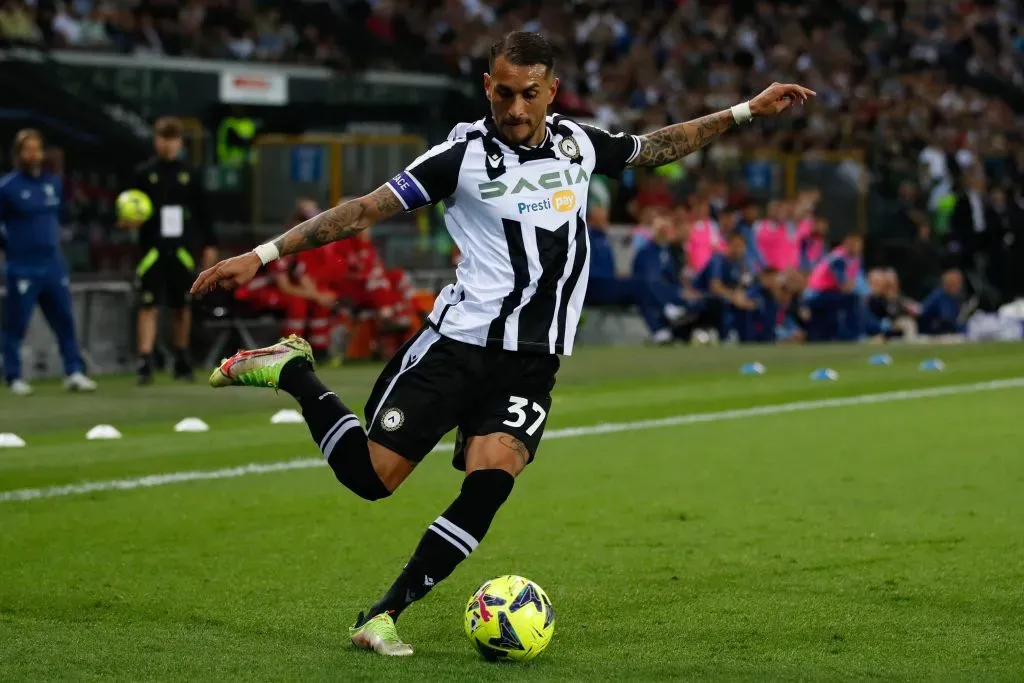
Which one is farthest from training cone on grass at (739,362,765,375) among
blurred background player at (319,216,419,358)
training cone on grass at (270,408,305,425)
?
training cone on grass at (270,408,305,425)

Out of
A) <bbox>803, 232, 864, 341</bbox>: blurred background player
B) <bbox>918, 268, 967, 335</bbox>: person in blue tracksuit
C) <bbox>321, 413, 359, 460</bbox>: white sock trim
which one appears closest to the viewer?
<bbox>321, 413, 359, 460</bbox>: white sock trim

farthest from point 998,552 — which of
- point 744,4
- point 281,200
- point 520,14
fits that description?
point 744,4

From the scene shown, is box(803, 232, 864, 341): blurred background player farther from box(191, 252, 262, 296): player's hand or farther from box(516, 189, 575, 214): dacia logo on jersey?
box(191, 252, 262, 296): player's hand

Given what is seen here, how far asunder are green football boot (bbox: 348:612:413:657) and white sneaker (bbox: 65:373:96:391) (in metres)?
9.85

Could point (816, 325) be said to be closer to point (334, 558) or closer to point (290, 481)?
point (290, 481)

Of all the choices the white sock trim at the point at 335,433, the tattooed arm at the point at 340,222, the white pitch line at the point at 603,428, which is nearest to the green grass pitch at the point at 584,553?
the white pitch line at the point at 603,428

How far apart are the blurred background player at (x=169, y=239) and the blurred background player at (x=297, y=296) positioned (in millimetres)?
1354

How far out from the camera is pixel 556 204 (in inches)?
233

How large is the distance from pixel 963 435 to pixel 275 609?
6.90 m

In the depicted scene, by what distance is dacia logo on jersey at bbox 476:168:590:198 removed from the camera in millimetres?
5844

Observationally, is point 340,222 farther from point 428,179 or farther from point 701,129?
point 701,129

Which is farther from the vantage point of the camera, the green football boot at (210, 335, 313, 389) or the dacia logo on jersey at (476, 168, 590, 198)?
the green football boot at (210, 335, 313, 389)

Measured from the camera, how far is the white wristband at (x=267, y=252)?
560 cm

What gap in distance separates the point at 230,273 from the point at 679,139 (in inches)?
71.4
